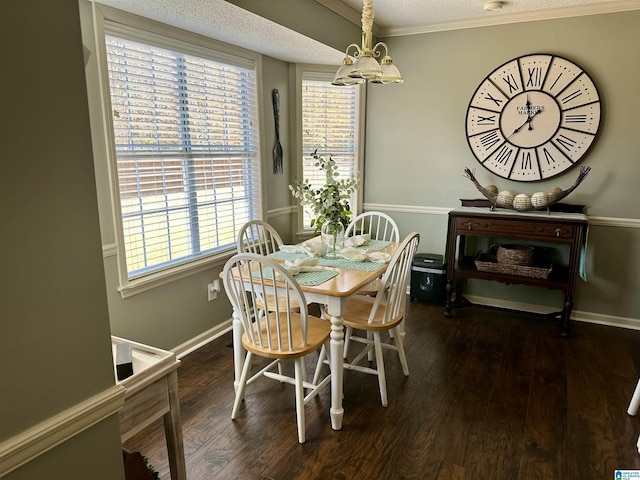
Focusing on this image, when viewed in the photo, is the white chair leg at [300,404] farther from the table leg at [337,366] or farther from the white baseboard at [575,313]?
the white baseboard at [575,313]

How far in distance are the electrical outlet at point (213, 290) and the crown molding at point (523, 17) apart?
9.25 feet

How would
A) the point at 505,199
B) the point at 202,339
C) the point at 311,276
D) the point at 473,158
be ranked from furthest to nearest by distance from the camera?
the point at 473,158 < the point at 505,199 < the point at 202,339 < the point at 311,276

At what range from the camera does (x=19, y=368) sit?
33.8 inches

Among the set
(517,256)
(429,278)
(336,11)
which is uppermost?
(336,11)

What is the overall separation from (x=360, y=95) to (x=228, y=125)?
1.53 meters

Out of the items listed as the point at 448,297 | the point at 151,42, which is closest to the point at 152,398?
the point at 151,42

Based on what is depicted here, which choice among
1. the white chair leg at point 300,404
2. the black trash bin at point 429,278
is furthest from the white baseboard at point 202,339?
the black trash bin at point 429,278

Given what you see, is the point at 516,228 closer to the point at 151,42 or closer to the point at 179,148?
the point at 179,148

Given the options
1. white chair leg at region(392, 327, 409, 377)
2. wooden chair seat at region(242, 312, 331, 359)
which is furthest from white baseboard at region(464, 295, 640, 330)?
wooden chair seat at region(242, 312, 331, 359)

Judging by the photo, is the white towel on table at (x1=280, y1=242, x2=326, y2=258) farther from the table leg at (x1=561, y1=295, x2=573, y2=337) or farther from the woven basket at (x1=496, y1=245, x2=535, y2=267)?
the table leg at (x1=561, y1=295, x2=573, y2=337)

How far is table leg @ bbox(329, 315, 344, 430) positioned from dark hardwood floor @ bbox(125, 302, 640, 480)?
3.2 inches

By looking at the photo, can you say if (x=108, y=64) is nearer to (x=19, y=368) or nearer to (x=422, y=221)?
(x=19, y=368)

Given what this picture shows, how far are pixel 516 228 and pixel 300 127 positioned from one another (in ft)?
6.93

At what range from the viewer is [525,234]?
11.2 ft
